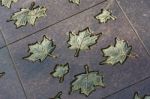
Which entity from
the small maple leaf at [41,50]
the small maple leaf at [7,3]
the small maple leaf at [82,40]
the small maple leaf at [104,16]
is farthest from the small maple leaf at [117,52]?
the small maple leaf at [7,3]

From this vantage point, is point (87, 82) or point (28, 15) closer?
point (87, 82)

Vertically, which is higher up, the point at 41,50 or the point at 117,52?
the point at 41,50

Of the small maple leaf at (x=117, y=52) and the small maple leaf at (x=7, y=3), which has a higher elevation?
the small maple leaf at (x=7, y=3)

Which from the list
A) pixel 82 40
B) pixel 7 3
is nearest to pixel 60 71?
pixel 82 40

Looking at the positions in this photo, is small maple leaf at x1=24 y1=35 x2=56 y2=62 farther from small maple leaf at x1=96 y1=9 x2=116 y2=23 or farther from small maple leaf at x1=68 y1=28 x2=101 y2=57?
small maple leaf at x1=96 y1=9 x2=116 y2=23

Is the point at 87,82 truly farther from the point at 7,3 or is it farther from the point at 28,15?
the point at 7,3

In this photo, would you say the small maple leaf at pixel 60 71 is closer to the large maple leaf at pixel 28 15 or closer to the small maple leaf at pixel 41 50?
the small maple leaf at pixel 41 50

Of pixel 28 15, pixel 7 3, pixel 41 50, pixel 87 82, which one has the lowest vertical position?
pixel 87 82

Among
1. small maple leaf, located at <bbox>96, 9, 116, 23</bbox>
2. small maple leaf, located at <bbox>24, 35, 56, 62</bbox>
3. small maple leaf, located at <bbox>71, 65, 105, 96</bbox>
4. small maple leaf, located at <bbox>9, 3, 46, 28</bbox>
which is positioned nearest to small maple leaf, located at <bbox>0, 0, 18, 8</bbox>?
small maple leaf, located at <bbox>9, 3, 46, 28</bbox>
